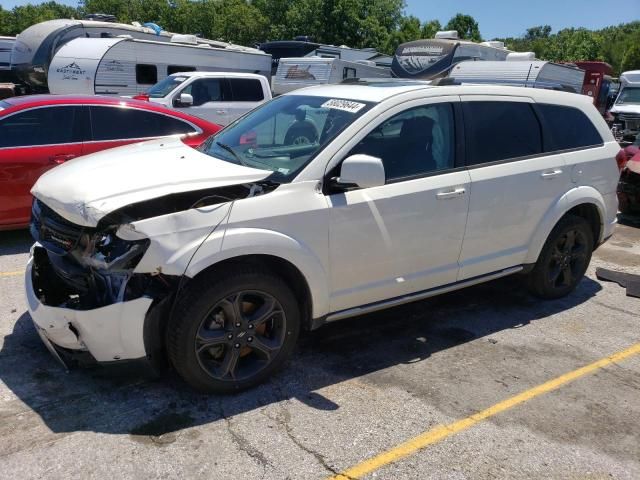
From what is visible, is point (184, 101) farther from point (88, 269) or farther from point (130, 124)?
point (88, 269)

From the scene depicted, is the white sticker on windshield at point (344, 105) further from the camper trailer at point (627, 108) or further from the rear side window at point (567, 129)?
the camper trailer at point (627, 108)

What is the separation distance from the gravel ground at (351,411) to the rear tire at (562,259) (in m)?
0.53

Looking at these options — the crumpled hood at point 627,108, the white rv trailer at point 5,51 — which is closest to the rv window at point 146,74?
the white rv trailer at point 5,51

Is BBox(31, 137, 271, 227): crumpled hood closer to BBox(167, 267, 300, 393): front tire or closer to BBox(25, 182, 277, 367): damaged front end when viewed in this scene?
BBox(25, 182, 277, 367): damaged front end

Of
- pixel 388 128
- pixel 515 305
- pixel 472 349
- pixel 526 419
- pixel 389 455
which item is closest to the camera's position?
pixel 389 455

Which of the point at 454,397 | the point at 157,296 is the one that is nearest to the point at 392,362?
the point at 454,397

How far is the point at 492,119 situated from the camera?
4.46 metres

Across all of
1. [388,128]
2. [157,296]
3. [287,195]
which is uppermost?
[388,128]

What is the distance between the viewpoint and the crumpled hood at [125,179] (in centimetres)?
317

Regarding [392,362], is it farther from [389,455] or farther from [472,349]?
[389,455]

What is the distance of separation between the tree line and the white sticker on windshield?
3443 centimetres

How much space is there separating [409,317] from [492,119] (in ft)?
5.61

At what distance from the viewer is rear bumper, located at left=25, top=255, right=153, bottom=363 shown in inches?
122

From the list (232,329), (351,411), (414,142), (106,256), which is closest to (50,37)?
(414,142)
